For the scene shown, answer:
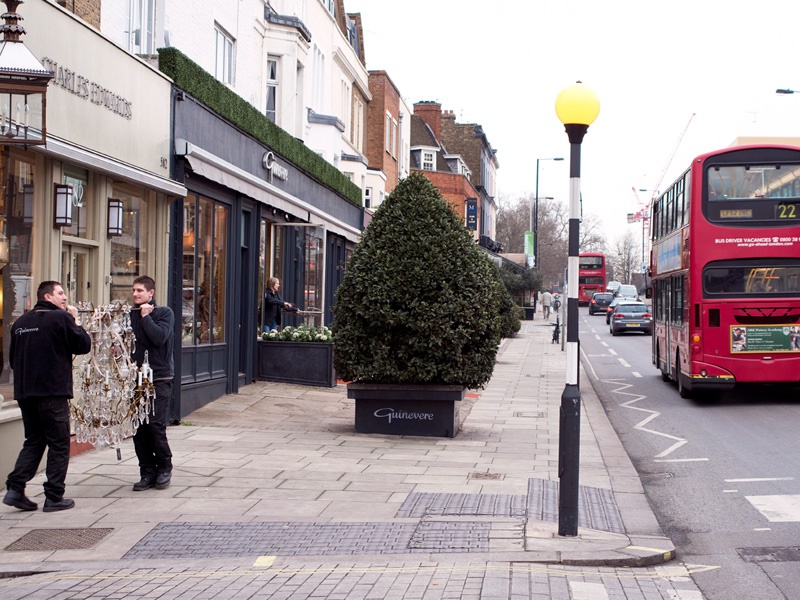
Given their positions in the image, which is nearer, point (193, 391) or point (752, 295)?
point (193, 391)

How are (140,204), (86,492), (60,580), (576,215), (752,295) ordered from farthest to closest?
(752,295) → (140,204) → (86,492) → (576,215) → (60,580)

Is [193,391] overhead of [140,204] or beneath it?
beneath

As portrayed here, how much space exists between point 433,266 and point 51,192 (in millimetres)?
4557

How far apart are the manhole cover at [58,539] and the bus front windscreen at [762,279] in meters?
12.6

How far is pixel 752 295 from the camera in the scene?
17016 millimetres

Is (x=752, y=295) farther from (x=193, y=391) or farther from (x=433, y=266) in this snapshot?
(x=193, y=391)

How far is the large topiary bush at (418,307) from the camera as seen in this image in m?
12.1

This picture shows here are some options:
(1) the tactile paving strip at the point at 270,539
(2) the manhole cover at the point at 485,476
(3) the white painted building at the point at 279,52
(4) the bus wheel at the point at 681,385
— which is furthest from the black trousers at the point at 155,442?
(4) the bus wheel at the point at 681,385

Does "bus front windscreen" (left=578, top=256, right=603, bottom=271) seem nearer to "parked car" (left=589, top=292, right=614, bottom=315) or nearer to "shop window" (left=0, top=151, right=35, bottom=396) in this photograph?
"parked car" (left=589, top=292, right=614, bottom=315)

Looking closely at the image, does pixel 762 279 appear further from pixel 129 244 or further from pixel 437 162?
pixel 437 162

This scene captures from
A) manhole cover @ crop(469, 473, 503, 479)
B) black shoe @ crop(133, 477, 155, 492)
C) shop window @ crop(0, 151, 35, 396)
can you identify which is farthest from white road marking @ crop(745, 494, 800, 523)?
shop window @ crop(0, 151, 35, 396)

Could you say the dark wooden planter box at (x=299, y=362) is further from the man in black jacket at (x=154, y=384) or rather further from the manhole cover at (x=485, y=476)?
the man in black jacket at (x=154, y=384)

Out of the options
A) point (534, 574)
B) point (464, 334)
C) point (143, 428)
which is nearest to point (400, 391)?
point (464, 334)

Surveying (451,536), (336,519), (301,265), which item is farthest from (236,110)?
(451,536)
